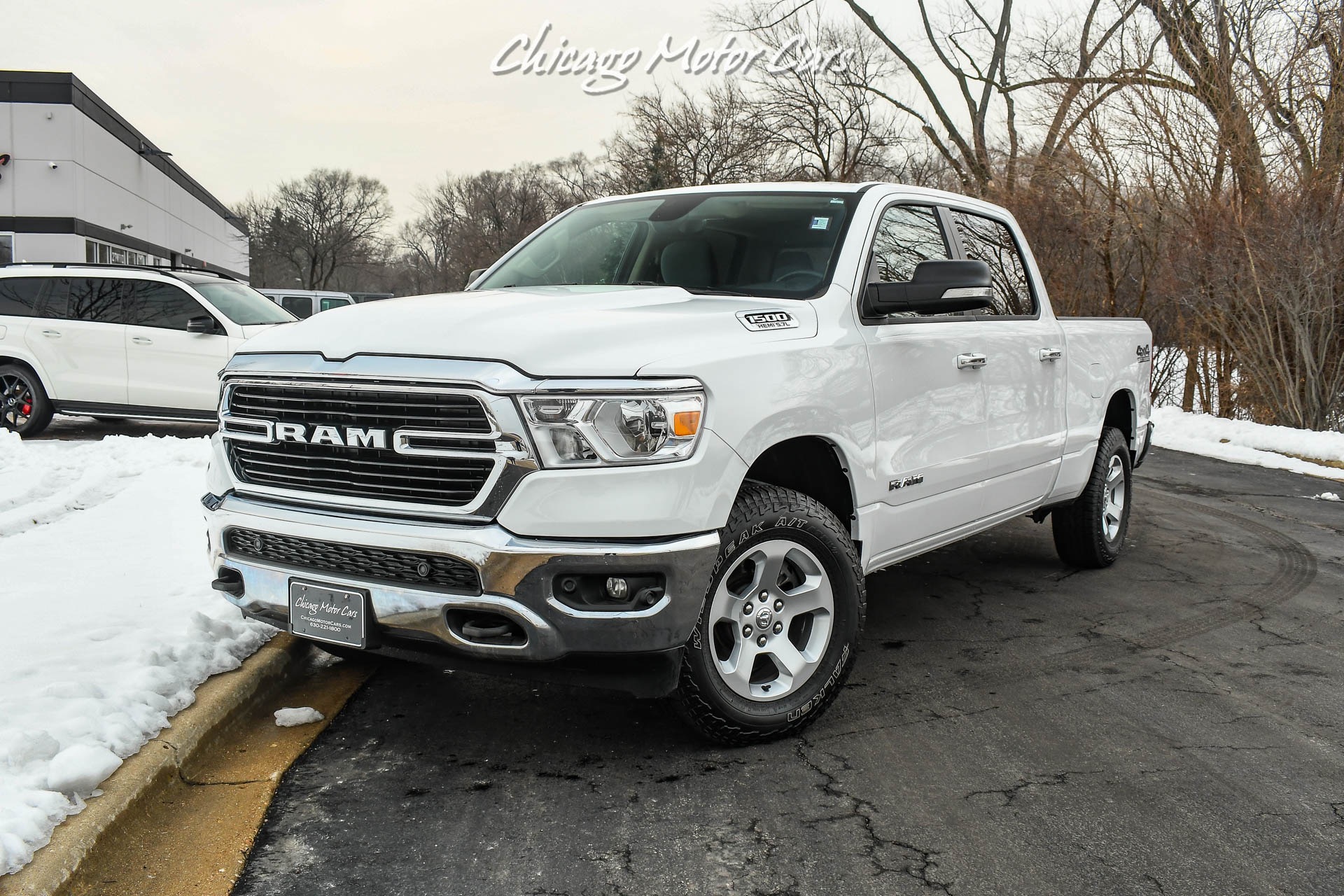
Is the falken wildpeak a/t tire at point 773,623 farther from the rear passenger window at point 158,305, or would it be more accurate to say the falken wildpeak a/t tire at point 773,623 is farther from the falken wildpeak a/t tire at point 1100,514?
the rear passenger window at point 158,305

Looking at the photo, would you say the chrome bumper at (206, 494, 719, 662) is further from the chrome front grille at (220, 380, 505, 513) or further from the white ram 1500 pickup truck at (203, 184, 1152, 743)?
the chrome front grille at (220, 380, 505, 513)

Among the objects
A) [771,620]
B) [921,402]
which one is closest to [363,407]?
[771,620]

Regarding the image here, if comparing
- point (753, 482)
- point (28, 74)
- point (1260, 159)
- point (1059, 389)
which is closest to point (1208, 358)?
point (1260, 159)

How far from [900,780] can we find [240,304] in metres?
11.3

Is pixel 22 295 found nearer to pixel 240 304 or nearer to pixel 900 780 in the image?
pixel 240 304

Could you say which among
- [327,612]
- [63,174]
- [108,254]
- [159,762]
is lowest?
[159,762]

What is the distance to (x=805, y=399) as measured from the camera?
3717 millimetres

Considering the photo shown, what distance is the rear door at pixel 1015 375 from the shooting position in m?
5.04

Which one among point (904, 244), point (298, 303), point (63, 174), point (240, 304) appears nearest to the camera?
point (904, 244)

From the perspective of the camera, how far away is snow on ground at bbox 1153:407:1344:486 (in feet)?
38.4

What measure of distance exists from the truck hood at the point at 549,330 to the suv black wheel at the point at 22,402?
33.5ft

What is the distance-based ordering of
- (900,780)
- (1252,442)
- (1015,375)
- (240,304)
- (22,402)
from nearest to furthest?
1. (900,780)
2. (1015,375)
3. (22,402)
4. (240,304)
5. (1252,442)

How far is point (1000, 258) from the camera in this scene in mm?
5727

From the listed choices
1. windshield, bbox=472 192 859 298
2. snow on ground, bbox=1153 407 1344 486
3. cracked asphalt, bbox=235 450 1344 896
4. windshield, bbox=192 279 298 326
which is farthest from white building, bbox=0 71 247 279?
cracked asphalt, bbox=235 450 1344 896
